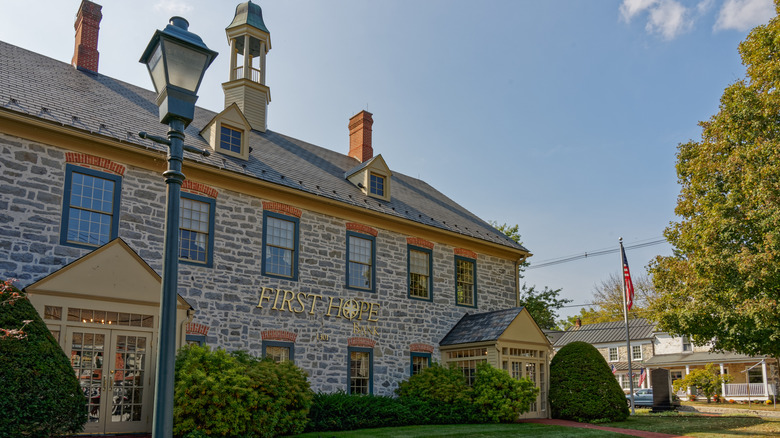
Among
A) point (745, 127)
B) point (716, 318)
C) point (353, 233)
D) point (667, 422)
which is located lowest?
point (667, 422)

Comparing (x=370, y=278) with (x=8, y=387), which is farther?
(x=370, y=278)

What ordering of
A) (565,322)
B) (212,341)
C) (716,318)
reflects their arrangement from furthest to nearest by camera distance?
1. (565,322)
2. (716,318)
3. (212,341)

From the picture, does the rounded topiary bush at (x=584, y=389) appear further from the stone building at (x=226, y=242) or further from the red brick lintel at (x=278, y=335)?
the red brick lintel at (x=278, y=335)

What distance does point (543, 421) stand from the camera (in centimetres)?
1720

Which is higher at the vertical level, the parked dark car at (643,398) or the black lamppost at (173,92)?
the black lamppost at (173,92)

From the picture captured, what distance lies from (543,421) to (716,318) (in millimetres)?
5193

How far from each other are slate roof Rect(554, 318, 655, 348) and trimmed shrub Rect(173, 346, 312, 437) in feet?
124

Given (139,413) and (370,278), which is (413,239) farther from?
(139,413)

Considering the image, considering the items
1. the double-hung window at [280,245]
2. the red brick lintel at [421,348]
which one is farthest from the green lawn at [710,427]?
the double-hung window at [280,245]

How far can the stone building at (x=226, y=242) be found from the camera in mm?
11570

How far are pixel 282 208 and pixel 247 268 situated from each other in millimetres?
1786

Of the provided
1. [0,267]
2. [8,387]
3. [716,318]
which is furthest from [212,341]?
[716,318]

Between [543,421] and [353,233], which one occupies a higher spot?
[353,233]

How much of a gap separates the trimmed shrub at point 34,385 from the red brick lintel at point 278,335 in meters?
5.35
